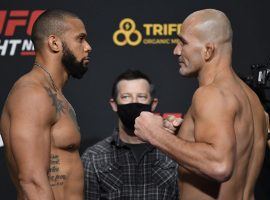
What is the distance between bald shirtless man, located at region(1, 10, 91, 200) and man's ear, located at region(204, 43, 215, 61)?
493mm

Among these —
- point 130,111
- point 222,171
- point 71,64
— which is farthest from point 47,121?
point 130,111

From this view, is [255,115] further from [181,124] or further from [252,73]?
[252,73]

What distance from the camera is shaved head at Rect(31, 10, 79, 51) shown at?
2.25 m

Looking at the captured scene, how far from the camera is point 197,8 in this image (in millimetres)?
3115

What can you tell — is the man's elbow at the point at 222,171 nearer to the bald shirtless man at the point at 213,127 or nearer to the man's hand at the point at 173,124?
the bald shirtless man at the point at 213,127

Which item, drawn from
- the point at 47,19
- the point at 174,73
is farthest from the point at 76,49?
the point at 174,73

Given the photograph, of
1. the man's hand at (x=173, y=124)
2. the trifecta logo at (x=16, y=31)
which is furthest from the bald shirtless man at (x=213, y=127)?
the trifecta logo at (x=16, y=31)

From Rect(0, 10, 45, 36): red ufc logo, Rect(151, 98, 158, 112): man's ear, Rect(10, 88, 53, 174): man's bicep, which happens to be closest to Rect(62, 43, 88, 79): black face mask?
Rect(10, 88, 53, 174): man's bicep

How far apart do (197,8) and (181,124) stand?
1.10 m

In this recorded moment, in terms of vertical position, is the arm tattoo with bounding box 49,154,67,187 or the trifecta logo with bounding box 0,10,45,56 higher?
the trifecta logo with bounding box 0,10,45,56

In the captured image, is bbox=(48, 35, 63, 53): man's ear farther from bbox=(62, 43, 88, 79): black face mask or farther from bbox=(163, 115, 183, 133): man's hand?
bbox=(163, 115, 183, 133): man's hand

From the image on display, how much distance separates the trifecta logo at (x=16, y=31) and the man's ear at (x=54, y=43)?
86 centimetres

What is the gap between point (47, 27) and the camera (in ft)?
7.40

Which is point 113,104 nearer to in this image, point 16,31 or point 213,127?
point 16,31
